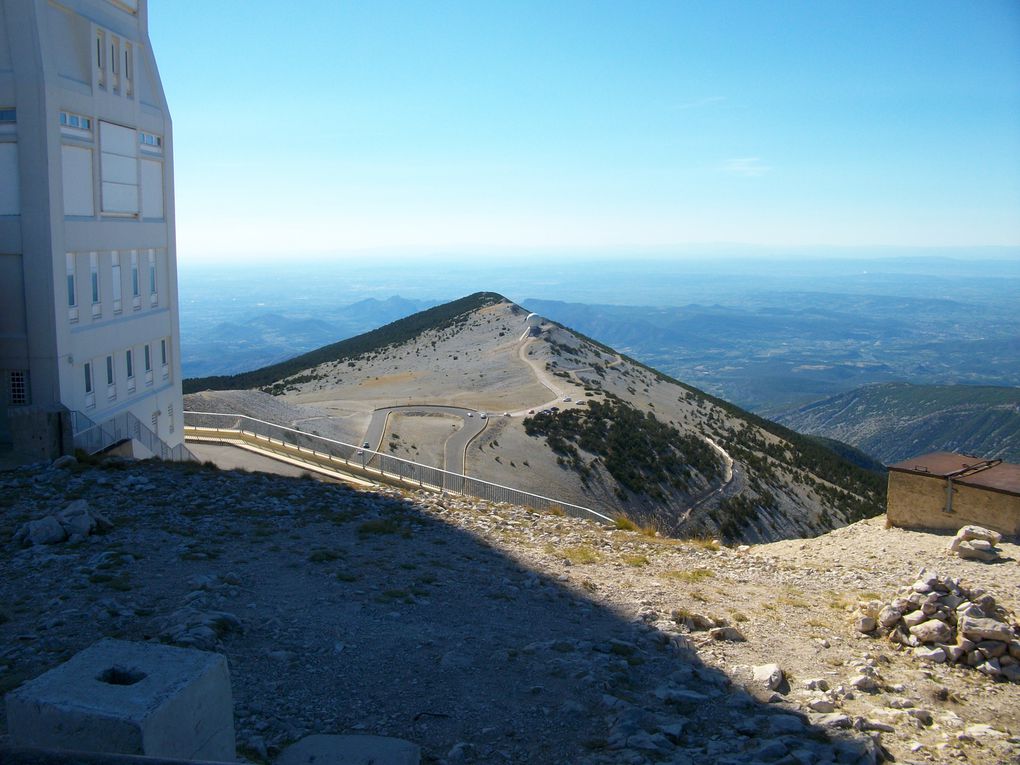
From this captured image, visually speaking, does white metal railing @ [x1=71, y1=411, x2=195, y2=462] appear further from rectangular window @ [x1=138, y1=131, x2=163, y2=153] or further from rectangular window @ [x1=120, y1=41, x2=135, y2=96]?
rectangular window @ [x1=120, y1=41, x2=135, y2=96]

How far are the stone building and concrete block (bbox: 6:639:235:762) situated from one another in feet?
45.1

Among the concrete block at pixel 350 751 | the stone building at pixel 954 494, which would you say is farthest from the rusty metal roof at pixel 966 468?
the concrete block at pixel 350 751

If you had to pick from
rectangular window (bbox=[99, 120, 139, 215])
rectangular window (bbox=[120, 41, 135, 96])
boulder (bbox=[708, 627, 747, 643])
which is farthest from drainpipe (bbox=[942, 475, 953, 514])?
rectangular window (bbox=[120, 41, 135, 96])

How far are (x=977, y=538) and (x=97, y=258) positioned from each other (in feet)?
61.7

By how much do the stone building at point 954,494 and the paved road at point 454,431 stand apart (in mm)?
15026

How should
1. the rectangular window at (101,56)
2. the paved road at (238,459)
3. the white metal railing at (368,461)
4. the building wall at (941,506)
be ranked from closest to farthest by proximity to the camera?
the building wall at (941,506), the rectangular window at (101,56), the white metal railing at (368,461), the paved road at (238,459)

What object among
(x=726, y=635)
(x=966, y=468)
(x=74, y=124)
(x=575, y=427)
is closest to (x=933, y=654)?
(x=726, y=635)

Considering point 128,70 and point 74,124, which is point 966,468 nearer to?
point 74,124

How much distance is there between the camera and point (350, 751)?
5.88m

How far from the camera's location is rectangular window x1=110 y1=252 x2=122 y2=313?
18922mm

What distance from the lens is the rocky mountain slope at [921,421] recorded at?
338ft

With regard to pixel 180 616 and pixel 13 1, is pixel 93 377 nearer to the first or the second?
pixel 13 1

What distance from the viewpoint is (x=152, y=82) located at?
2044 centimetres

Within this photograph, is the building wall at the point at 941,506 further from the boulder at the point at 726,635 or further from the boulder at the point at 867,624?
the boulder at the point at 726,635
